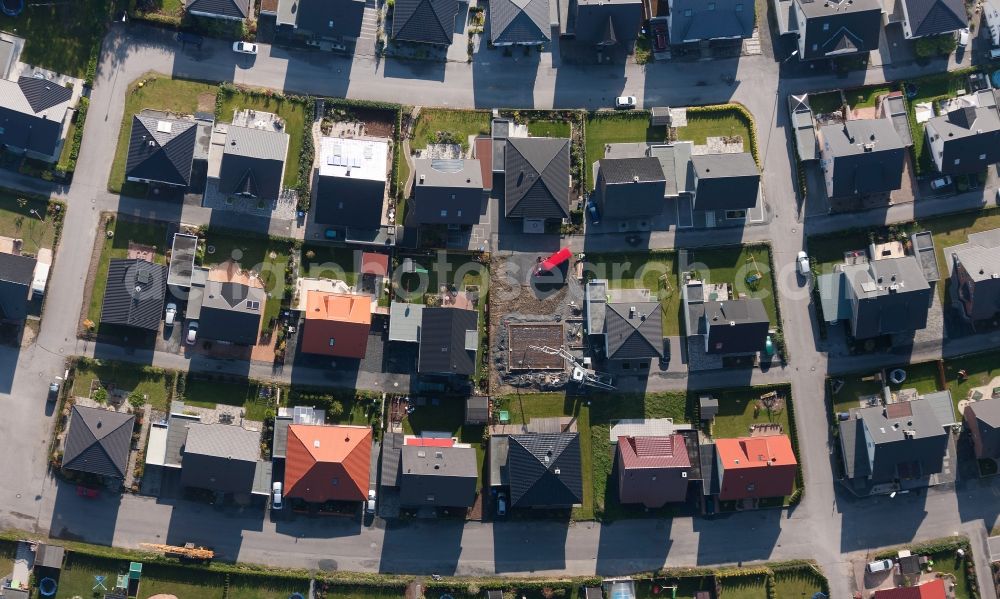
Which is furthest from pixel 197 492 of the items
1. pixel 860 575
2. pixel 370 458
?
pixel 860 575

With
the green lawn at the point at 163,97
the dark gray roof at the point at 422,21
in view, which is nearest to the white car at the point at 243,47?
the green lawn at the point at 163,97

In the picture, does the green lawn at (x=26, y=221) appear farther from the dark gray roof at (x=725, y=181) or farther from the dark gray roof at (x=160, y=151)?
the dark gray roof at (x=725, y=181)

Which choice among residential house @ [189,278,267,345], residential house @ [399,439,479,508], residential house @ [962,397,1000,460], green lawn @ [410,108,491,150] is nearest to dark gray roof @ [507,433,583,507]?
residential house @ [399,439,479,508]

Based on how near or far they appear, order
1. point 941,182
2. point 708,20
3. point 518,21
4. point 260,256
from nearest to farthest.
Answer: point 260,256 → point 518,21 → point 708,20 → point 941,182

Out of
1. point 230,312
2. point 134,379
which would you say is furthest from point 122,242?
point 134,379

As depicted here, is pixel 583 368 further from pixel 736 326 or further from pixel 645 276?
pixel 736 326

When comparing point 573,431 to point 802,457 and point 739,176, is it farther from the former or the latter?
point 739,176
